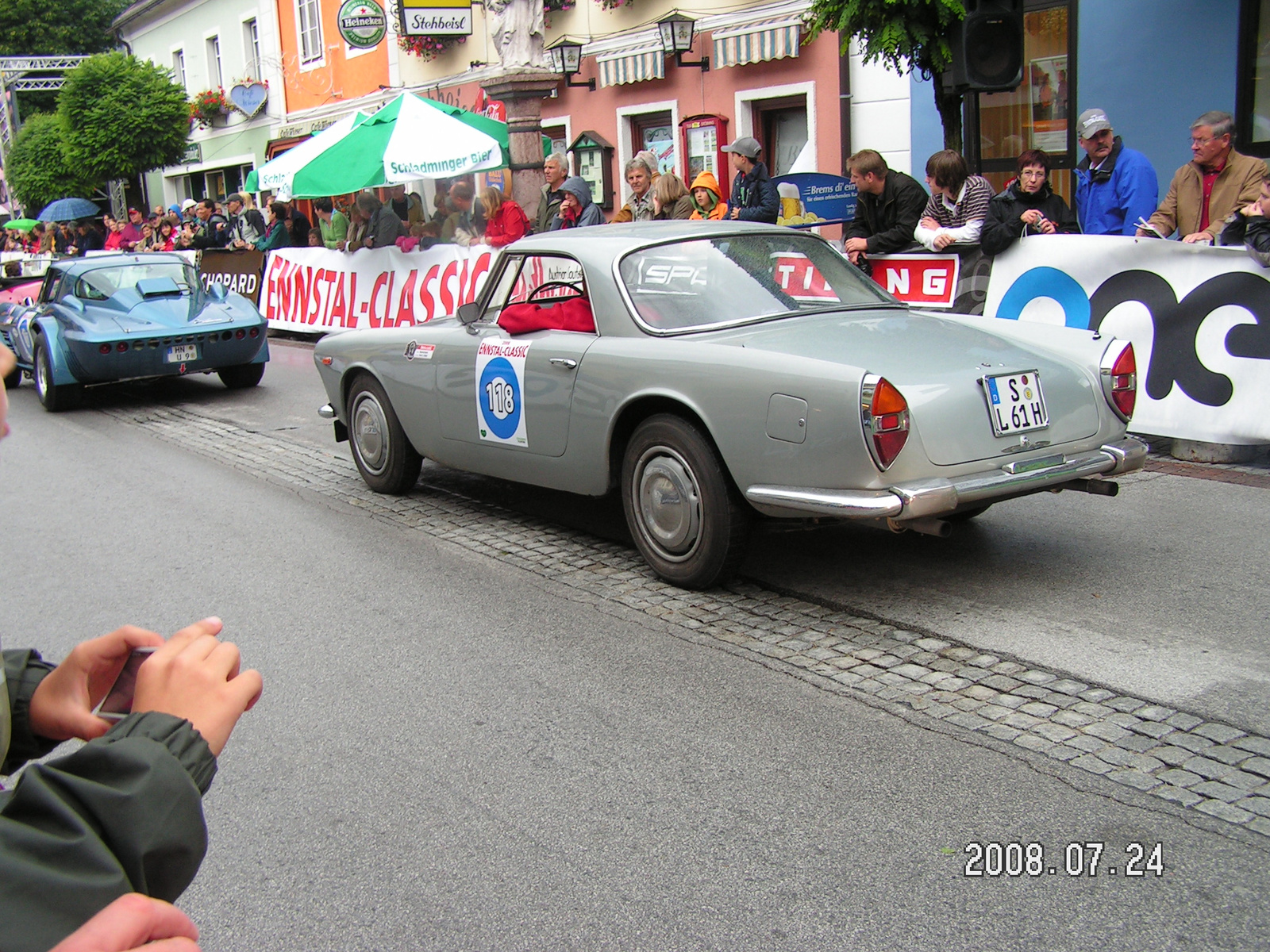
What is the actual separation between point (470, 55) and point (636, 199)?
12.3 meters

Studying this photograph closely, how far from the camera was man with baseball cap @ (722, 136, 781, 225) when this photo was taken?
10836 millimetres

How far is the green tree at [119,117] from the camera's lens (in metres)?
30.2

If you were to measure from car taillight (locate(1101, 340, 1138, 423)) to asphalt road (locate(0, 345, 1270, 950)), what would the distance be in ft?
2.35

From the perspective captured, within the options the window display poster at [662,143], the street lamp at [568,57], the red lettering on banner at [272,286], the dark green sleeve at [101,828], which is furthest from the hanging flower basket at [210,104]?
the dark green sleeve at [101,828]

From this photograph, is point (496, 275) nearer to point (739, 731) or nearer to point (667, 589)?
point (667, 589)

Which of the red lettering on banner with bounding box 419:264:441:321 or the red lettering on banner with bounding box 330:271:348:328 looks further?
the red lettering on banner with bounding box 330:271:348:328

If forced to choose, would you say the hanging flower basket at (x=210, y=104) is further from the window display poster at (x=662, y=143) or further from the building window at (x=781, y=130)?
the building window at (x=781, y=130)

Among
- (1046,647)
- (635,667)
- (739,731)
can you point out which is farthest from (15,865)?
(1046,647)

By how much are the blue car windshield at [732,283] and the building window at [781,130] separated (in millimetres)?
10910

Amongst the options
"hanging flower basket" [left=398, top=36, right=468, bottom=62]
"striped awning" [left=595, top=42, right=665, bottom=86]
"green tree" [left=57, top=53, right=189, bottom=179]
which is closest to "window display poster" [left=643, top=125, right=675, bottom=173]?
"striped awning" [left=595, top=42, right=665, bottom=86]

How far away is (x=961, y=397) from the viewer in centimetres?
478

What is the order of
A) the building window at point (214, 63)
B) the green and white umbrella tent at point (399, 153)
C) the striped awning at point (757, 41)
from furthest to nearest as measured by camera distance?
the building window at point (214, 63) → the striped awning at point (757, 41) → the green and white umbrella tent at point (399, 153)

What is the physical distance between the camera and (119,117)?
99.2ft

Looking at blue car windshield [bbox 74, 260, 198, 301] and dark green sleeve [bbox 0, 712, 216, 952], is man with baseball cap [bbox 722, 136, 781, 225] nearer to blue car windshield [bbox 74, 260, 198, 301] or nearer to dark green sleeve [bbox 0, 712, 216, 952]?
blue car windshield [bbox 74, 260, 198, 301]
